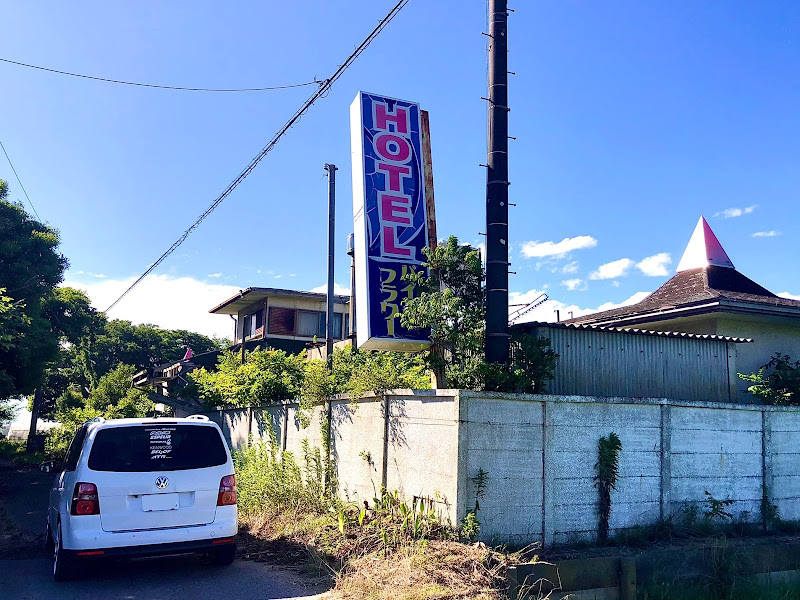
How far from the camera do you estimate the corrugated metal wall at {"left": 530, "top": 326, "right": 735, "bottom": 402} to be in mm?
9445

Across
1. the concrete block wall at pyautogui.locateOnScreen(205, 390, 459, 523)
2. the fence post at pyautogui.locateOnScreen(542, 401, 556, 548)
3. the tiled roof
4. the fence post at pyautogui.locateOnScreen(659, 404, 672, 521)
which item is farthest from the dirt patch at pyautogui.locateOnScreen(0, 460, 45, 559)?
the tiled roof

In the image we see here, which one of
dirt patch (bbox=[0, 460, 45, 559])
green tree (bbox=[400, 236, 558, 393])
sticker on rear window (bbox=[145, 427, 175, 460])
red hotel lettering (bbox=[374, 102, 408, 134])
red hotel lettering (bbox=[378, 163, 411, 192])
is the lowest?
dirt patch (bbox=[0, 460, 45, 559])

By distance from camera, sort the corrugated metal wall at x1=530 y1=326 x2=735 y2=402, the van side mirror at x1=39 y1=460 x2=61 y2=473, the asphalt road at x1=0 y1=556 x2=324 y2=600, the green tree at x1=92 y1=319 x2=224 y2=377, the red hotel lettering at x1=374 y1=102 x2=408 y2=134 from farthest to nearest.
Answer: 1. the green tree at x1=92 y1=319 x2=224 y2=377
2. the red hotel lettering at x1=374 y1=102 x2=408 y2=134
3. the corrugated metal wall at x1=530 y1=326 x2=735 y2=402
4. the van side mirror at x1=39 y1=460 x2=61 y2=473
5. the asphalt road at x1=0 y1=556 x2=324 y2=600

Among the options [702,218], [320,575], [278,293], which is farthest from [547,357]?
[278,293]

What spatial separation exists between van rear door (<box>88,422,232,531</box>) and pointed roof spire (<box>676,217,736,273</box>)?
465 inches

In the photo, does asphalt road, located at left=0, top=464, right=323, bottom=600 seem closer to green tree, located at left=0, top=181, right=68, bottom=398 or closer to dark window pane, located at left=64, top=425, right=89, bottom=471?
dark window pane, located at left=64, top=425, right=89, bottom=471

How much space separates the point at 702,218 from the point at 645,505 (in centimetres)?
946

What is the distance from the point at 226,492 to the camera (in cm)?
750

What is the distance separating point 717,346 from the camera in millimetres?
10898

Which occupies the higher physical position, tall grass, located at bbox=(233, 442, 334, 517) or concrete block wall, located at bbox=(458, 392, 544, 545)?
concrete block wall, located at bbox=(458, 392, 544, 545)

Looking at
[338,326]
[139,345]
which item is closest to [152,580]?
[338,326]

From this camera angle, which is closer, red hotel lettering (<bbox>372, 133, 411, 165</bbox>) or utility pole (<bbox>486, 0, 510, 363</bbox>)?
utility pole (<bbox>486, 0, 510, 363</bbox>)

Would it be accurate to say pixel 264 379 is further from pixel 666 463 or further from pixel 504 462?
pixel 666 463

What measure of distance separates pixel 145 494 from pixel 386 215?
184 inches
